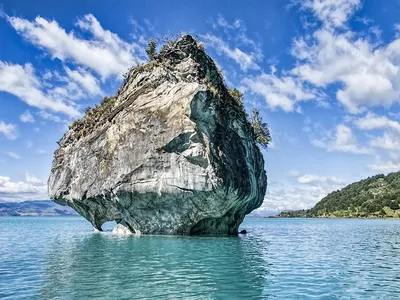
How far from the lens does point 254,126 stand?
5384 cm

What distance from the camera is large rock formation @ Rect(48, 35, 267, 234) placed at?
3650 cm

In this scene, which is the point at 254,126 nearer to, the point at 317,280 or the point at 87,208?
the point at 87,208

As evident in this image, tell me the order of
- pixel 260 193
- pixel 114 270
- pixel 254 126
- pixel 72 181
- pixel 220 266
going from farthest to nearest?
pixel 254 126
pixel 260 193
pixel 72 181
pixel 220 266
pixel 114 270

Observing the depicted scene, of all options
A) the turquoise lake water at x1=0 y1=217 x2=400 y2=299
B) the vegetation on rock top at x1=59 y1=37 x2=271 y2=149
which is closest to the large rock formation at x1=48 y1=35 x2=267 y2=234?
the vegetation on rock top at x1=59 y1=37 x2=271 y2=149

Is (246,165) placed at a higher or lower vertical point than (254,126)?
lower

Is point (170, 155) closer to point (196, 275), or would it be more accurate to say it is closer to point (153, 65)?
point (153, 65)

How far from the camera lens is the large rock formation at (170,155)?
120ft

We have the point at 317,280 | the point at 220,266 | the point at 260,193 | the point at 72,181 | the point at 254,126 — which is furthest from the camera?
the point at 254,126

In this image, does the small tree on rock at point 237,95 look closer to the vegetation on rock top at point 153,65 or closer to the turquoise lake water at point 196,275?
the vegetation on rock top at point 153,65

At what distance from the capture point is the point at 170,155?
37000 millimetres

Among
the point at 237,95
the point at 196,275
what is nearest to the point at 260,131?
the point at 237,95

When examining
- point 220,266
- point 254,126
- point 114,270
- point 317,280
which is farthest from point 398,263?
point 254,126

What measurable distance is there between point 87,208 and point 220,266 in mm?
30583

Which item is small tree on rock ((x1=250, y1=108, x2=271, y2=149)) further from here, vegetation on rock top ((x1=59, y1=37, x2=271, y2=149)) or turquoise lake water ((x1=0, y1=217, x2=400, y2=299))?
turquoise lake water ((x1=0, y1=217, x2=400, y2=299))
